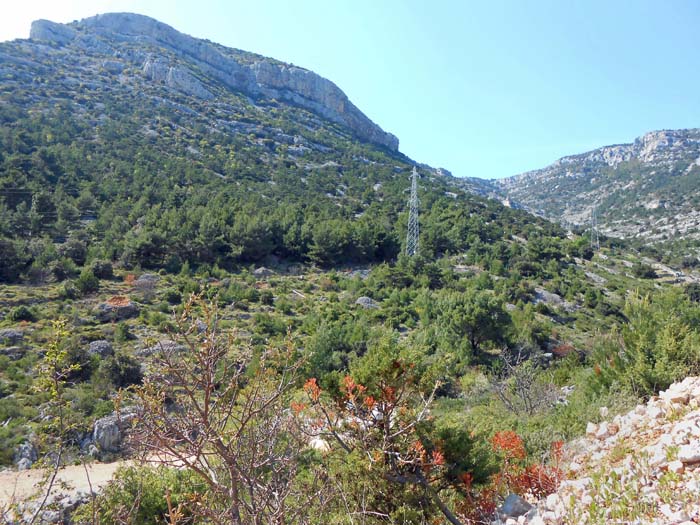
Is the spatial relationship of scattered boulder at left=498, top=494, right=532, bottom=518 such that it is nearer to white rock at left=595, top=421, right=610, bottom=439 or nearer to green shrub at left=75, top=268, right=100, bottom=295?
white rock at left=595, top=421, right=610, bottom=439

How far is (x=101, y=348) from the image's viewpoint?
45.6ft

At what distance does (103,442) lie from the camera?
10.1 m

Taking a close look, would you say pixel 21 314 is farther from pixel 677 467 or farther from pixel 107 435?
pixel 677 467

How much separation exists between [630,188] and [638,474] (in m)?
96.3

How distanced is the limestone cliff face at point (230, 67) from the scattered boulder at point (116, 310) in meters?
54.4

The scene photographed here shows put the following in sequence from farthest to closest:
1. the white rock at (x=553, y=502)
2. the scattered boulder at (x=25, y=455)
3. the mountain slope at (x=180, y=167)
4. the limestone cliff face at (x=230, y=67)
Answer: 1. the limestone cliff face at (x=230, y=67)
2. the mountain slope at (x=180, y=167)
3. the scattered boulder at (x=25, y=455)
4. the white rock at (x=553, y=502)

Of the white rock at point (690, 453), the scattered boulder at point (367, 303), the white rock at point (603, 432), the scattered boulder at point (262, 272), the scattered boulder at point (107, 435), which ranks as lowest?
the scattered boulder at point (107, 435)

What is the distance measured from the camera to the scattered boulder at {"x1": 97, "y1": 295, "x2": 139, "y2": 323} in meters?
17.3

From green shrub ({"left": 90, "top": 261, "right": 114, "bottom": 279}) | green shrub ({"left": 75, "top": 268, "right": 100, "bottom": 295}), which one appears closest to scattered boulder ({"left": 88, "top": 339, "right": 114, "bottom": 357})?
green shrub ({"left": 75, "top": 268, "right": 100, "bottom": 295})

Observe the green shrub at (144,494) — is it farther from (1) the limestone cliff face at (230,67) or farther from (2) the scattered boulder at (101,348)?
(1) the limestone cliff face at (230,67)

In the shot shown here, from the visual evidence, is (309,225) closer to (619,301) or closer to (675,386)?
(619,301)

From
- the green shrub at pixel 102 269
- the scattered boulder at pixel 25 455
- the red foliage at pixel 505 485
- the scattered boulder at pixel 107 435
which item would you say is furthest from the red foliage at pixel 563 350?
the green shrub at pixel 102 269

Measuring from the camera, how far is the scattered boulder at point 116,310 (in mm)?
17328

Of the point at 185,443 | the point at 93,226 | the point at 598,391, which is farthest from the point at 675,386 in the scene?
the point at 93,226
